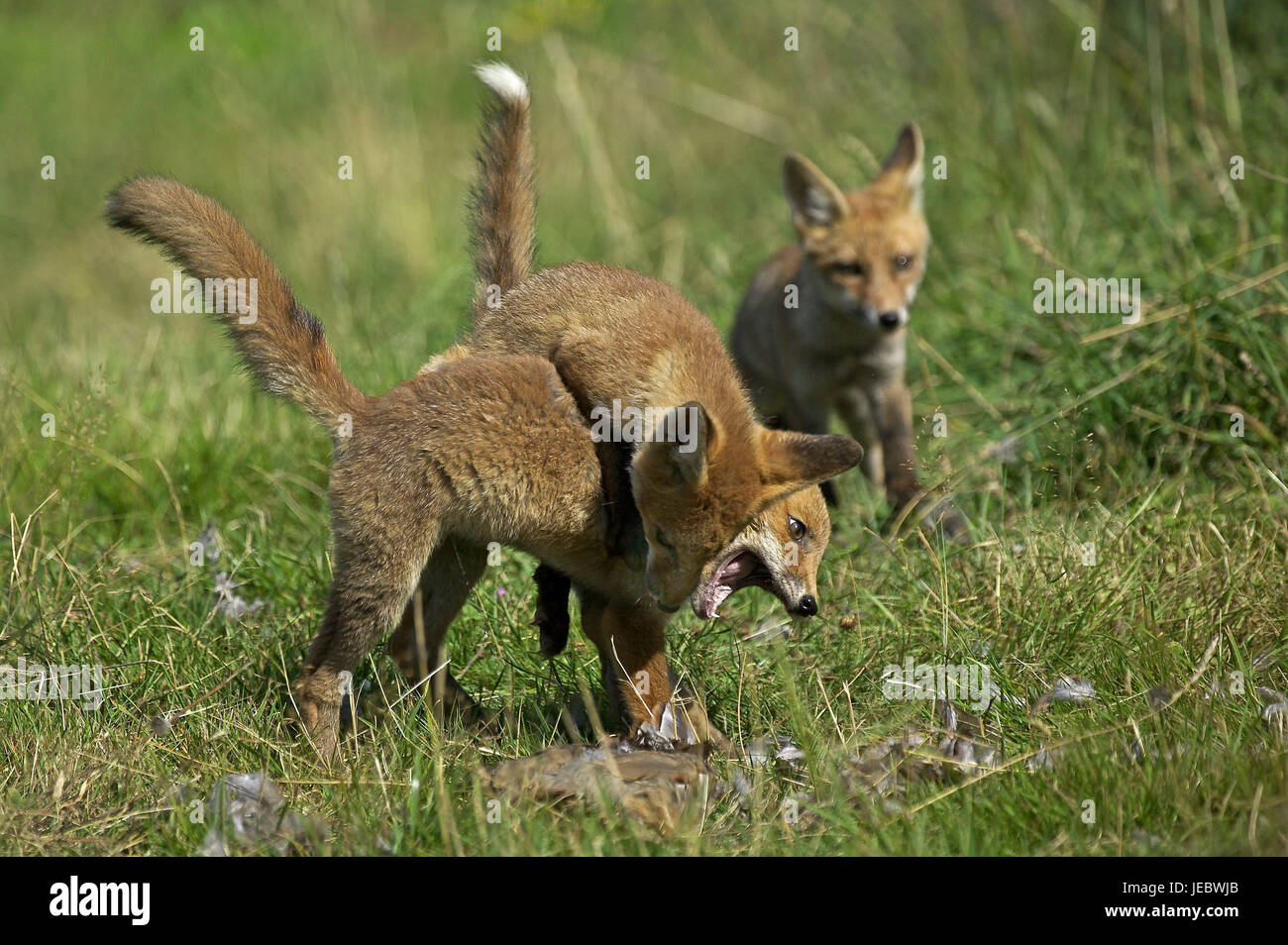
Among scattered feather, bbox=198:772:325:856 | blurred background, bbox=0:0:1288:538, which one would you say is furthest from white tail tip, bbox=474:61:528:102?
scattered feather, bbox=198:772:325:856

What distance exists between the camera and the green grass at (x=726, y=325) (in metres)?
3.59

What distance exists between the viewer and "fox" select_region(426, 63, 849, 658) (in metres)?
4.16

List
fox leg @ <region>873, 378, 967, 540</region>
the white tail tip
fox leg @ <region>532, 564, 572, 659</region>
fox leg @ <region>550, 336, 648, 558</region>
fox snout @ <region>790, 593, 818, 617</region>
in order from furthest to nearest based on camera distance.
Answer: fox leg @ <region>873, 378, 967, 540</region> < the white tail tip < fox leg @ <region>532, 564, 572, 659</region> < fox leg @ <region>550, 336, 648, 558</region> < fox snout @ <region>790, 593, 818, 617</region>

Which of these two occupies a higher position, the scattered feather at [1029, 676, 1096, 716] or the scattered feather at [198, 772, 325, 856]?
the scattered feather at [1029, 676, 1096, 716]

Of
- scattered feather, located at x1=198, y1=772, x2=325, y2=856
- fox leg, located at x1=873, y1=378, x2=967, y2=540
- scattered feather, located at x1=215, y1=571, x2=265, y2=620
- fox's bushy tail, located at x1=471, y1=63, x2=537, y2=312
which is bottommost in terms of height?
scattered feather, located at x1=198, y1=772, x2=325, y2=856

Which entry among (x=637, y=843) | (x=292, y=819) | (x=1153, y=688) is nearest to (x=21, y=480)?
(x=292, y=819)

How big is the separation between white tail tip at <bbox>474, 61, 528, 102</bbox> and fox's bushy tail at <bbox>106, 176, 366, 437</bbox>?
1.09 metres

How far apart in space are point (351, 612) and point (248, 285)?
108 centimetres

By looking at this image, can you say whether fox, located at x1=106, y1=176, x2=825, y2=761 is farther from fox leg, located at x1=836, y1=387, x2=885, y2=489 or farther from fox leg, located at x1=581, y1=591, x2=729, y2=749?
fox leg, located at x1=836, y1=387, x2=885, y2=489

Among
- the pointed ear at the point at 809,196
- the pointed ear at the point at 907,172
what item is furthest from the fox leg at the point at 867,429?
the pointed ear at the point at 907,172

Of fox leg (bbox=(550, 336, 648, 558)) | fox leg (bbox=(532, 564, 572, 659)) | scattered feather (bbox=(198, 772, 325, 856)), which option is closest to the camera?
scattered feather (bbox=(198, 772, 325, 856))

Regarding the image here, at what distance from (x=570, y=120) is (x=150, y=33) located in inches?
215

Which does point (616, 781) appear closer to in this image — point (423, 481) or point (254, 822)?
point (254, 822)

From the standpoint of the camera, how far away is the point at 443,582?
456 cm
